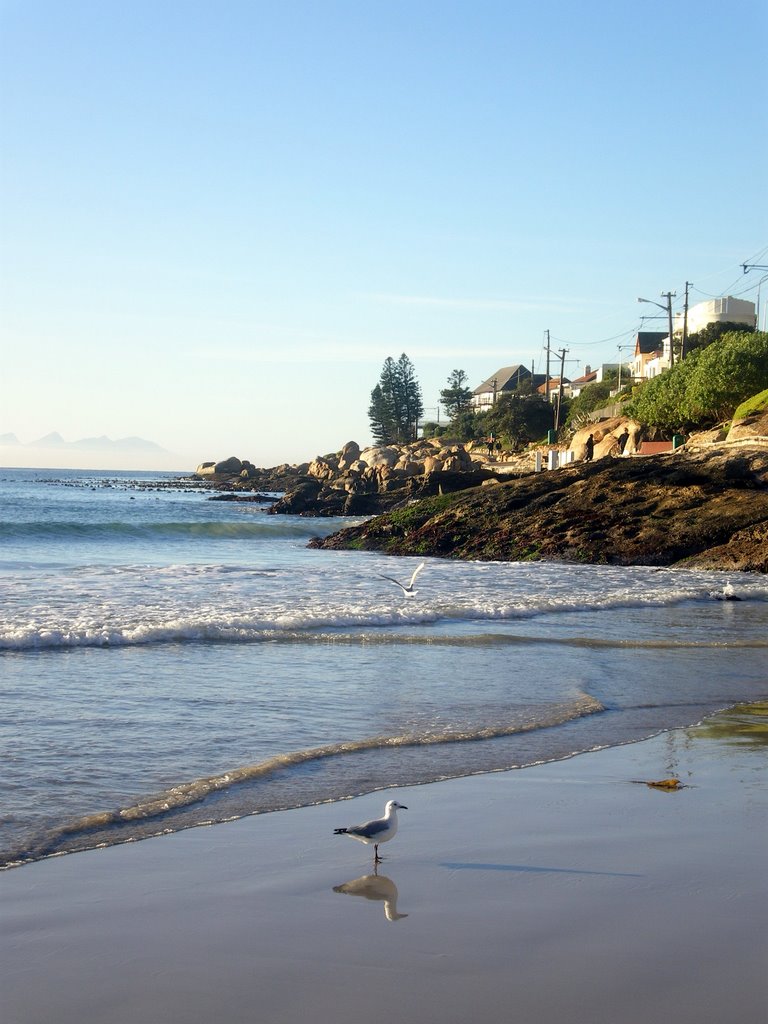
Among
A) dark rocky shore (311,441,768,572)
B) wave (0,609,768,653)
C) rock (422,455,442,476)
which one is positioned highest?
rock (422,455,442,476)

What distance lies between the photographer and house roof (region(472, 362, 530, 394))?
137m

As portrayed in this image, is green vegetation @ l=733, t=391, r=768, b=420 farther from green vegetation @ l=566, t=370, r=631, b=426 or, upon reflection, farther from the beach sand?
the beach sand

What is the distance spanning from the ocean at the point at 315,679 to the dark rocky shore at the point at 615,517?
1.91 m

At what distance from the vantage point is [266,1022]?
155 inches

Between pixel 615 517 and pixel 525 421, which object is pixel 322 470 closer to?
pixel 525 421

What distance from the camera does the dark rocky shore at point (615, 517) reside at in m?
25.6

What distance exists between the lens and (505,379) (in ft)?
463

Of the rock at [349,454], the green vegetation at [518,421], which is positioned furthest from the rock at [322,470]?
the green vegetation at [518,421]

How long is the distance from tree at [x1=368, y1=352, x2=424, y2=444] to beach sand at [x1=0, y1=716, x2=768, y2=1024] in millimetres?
124879

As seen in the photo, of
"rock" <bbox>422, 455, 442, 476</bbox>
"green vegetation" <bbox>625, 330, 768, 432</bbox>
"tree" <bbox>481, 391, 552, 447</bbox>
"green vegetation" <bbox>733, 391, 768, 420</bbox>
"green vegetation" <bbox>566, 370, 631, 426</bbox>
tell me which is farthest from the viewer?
"tree" <bbox>481, 391, 552, 447</bbox>

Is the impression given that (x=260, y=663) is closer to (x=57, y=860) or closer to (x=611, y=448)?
(x=57, y=860)

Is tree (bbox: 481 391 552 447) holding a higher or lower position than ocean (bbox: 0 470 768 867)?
higher

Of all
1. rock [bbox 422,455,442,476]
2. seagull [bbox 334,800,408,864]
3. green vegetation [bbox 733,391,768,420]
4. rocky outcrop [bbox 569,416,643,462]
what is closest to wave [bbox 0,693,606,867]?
seagull [bbox 334,800,408,864]

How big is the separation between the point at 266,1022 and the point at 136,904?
141 centimetres
